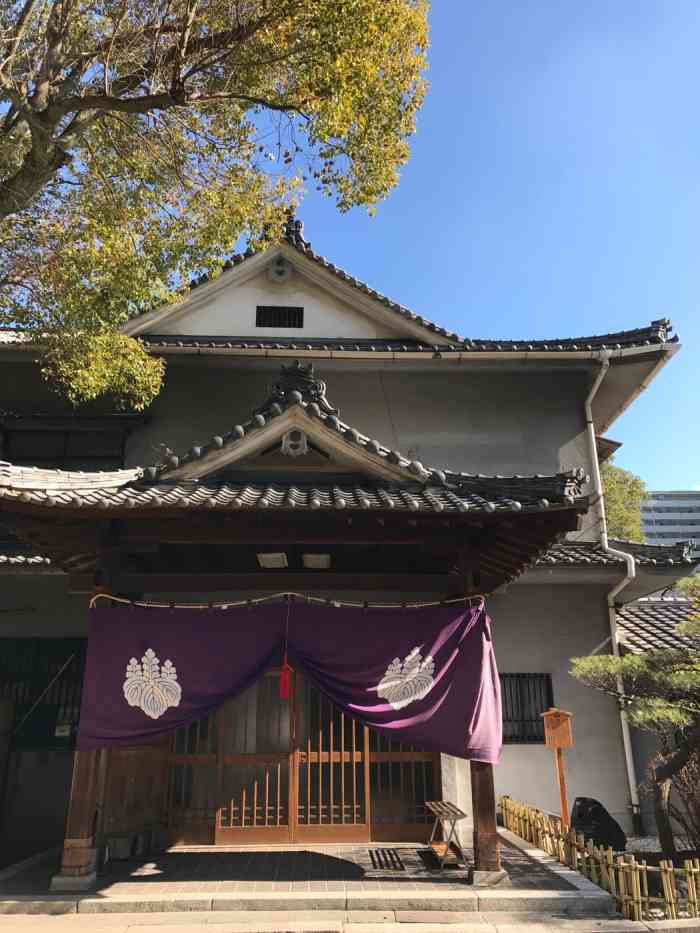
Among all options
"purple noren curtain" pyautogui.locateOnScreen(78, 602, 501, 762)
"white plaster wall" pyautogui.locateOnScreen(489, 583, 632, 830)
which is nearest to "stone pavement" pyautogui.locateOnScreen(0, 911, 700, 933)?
"purple noren curtain" pyautogui.locateOnScreen(78, 602, 501, 762)

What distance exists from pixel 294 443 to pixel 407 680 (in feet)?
10.8

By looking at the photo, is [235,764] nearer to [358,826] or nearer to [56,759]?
[358,826]

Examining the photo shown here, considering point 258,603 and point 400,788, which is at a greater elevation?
point 258,603

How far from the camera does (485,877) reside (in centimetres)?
778

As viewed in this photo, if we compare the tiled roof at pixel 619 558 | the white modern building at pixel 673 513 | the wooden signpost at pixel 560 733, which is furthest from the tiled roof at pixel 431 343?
the white modern building at pixel 673 513

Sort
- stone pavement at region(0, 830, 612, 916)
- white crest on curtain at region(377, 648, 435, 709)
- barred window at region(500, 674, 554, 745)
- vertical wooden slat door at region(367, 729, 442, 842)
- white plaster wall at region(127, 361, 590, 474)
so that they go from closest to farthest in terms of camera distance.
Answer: stone pavement at region(0, 830, 612, 916) < white crest on curtain at region(377, 648, 435, 709) < vertical wooden slat door at region(367, 729, 442, 842) < barred window at region(500, 674, 554, 745) < white plaster wall at region(127, 361, 590, 474)

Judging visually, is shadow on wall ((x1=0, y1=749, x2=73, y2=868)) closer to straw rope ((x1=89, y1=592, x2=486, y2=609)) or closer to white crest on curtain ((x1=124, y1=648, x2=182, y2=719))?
white crest on curtain ((x1=124, y1=648, x2=182, y2=719))

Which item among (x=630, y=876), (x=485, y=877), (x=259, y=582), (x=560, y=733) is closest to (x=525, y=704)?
(x=560, y=733)

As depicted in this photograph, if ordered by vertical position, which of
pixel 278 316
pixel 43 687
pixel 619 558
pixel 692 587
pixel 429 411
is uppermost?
pixel 278 316

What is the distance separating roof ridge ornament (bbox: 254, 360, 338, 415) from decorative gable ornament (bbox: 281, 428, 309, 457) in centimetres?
41

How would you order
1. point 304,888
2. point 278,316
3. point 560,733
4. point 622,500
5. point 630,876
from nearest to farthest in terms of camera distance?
point 630,876, point 304,888, point 560,733, point 278,316, point 622,500

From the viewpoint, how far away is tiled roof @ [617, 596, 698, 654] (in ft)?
43.4

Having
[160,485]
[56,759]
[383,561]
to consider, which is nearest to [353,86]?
[160,485]

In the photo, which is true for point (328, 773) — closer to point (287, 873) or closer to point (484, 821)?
point (287, 873)
